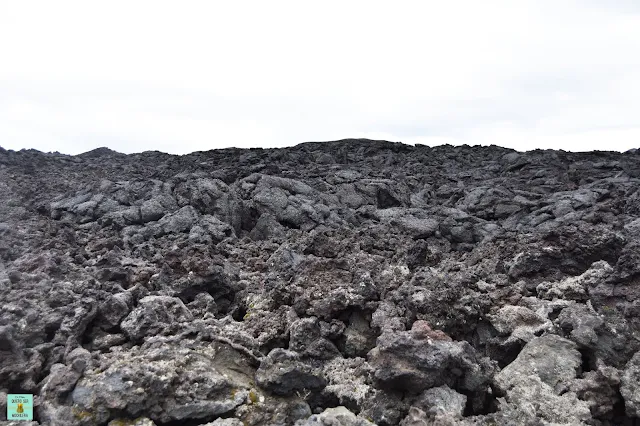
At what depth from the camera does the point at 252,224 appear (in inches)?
754

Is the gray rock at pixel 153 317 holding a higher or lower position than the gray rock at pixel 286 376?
higher

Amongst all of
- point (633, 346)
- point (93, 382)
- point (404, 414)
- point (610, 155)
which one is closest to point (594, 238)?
point (633, 346)

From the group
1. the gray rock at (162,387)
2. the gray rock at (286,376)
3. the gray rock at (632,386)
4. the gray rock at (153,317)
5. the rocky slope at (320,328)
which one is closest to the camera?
the gray rock at (162,387)

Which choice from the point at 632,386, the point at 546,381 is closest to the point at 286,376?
the point at 546,381

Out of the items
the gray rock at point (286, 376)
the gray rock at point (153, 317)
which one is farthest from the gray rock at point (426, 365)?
the gray rock at point (153, 317)

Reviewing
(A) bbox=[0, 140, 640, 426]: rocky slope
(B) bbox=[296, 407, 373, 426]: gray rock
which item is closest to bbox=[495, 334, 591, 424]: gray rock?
(A) bbox=[0, 140, 640, 426]: rocky slope

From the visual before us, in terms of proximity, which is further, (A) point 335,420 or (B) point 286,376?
(B) point 286,376

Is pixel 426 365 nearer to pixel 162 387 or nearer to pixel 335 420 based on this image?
pixel 335 420

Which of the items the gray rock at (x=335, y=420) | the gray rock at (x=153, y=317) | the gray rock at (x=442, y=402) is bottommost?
the gray rock at (x=335, y=420)

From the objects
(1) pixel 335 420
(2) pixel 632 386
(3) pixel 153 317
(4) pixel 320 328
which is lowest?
(1) pixel 335 420

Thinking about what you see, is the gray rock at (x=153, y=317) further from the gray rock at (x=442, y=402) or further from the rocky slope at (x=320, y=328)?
the gray rock at (x=442, y=402)

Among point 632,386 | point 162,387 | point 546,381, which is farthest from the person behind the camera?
point 546,381

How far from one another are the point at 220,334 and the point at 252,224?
471 inches

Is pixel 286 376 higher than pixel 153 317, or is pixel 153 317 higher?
pixel 153 317
